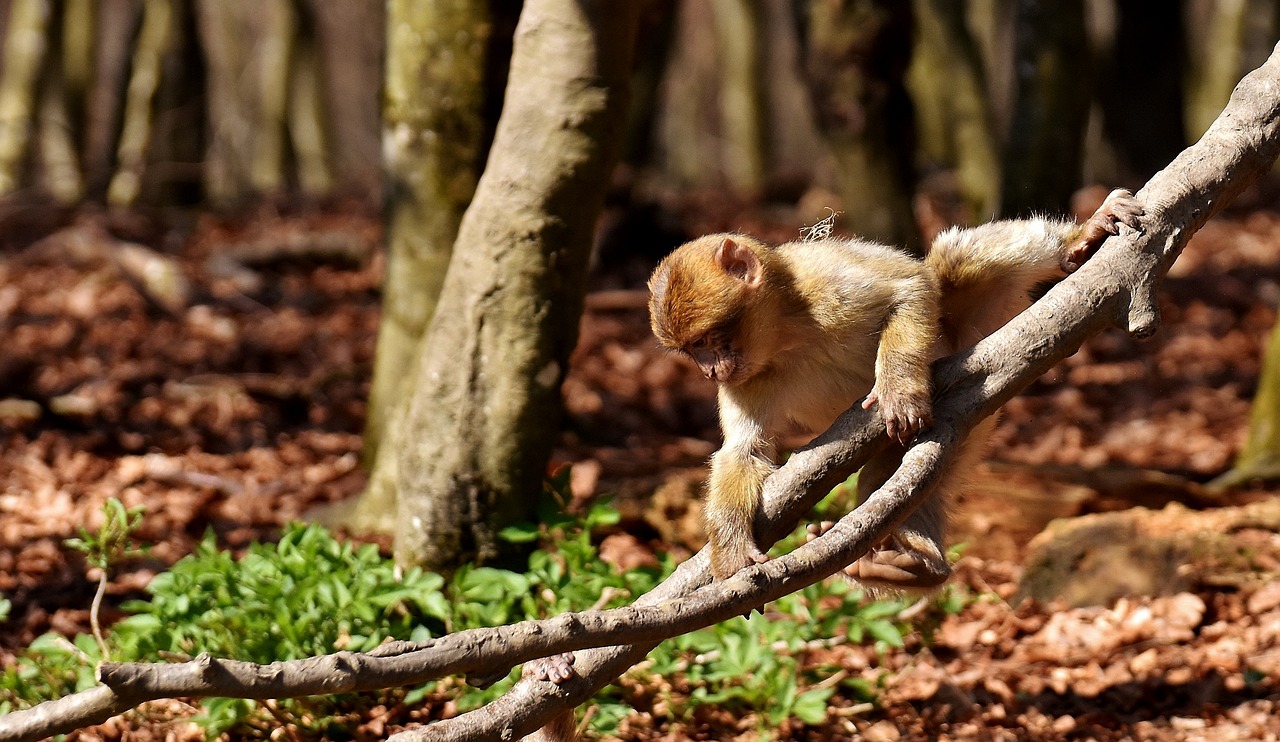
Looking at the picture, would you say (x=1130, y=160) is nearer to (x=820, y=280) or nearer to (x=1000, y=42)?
(x=1000, y=42)

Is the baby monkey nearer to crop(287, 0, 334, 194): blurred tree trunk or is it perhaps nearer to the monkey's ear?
the monkey's ear

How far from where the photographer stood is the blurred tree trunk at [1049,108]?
8570 millimetres

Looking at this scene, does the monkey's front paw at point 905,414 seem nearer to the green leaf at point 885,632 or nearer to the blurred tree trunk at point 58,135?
the green leaf at point 885,632

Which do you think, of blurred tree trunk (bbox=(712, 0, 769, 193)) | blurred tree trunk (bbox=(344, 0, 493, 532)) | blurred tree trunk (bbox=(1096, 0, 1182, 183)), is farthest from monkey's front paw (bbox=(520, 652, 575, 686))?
blurred tree trunk (bbox=(712, 0, 769, 193))

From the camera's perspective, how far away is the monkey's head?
3826 millimetres

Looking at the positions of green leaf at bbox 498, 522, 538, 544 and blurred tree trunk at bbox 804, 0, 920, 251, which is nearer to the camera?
green leaf at bbox 498, 522, 538, 544

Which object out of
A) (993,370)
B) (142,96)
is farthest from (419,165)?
(142,96)

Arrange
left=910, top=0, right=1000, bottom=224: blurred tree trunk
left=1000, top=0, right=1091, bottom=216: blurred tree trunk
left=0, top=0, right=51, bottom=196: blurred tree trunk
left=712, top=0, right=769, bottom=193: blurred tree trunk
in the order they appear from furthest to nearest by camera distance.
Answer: left=712, top=0, right=769, bottom=193: blurred tree trunk, left=0, top=0, right=51, bottom=196: blurred tree trunk, left=910, top=0, right=1000, bottom=224: blurred tree trunk, left=1000, top=0, right=1091, bottom=216: blurred tree trunk

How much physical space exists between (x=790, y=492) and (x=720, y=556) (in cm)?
27

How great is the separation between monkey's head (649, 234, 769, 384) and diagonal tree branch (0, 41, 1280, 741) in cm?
50

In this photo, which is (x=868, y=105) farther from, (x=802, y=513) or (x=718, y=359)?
(x=802, y=513)

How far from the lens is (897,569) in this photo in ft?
12.9

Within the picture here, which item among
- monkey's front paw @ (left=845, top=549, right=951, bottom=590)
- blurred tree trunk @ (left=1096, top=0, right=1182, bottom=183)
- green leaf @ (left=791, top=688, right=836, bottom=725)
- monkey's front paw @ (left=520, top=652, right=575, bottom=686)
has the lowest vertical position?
green leaf @ (left=791, top=688, right=836, bottom=725)

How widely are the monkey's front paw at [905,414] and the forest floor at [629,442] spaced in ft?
5.45
